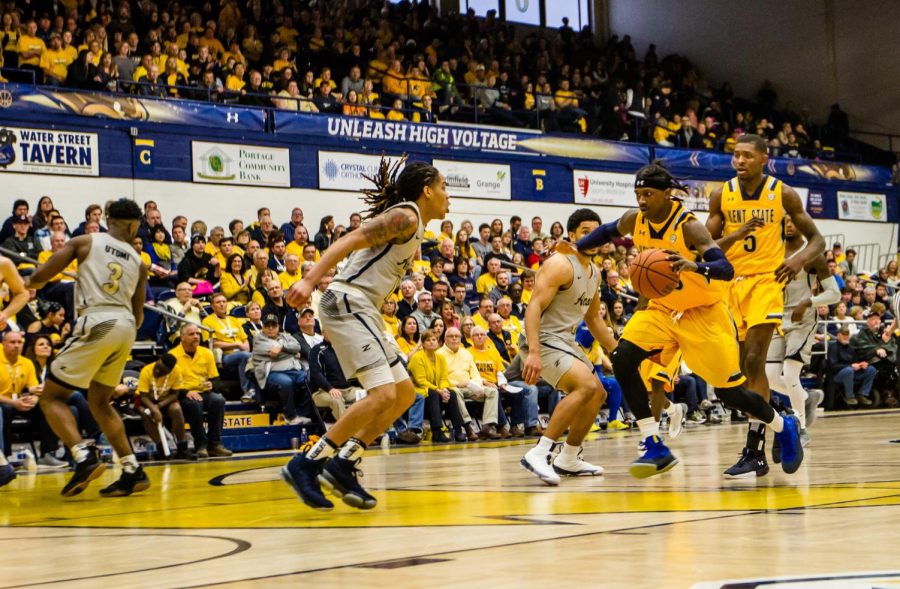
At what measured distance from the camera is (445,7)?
91.9 feet

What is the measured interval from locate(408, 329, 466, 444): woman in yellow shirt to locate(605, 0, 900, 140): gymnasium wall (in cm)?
2011

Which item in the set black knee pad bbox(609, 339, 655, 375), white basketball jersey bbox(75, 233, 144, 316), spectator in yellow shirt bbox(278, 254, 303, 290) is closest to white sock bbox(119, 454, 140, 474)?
white basketball jersey bbox(75, 233, 144, 316)

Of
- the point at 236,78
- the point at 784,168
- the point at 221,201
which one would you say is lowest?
the point at 221,201

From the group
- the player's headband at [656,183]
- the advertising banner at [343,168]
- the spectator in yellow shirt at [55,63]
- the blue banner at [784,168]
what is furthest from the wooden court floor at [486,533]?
the blue banner at [784,168]

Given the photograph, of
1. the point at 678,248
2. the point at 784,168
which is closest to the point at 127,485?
the point at 678,248

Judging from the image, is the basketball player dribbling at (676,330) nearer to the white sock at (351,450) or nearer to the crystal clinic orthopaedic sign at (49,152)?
the white sock at (351,450)

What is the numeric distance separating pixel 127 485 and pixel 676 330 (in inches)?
147

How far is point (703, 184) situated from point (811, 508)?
67.9 feet

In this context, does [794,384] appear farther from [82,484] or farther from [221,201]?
[221,201]

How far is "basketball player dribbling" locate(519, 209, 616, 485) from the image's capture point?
7.64m

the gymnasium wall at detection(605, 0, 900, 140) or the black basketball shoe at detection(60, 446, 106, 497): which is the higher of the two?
the gymnasium wall at detection(605, 0, 900, 140)

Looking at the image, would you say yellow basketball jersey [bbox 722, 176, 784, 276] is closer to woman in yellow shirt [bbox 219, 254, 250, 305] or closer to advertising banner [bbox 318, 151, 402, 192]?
woman in yellow shirt [bbox 219, 254, 250, 305]

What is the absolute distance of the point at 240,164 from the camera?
19.4 metres

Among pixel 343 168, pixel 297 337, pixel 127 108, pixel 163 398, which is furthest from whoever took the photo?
pixel 343 168
